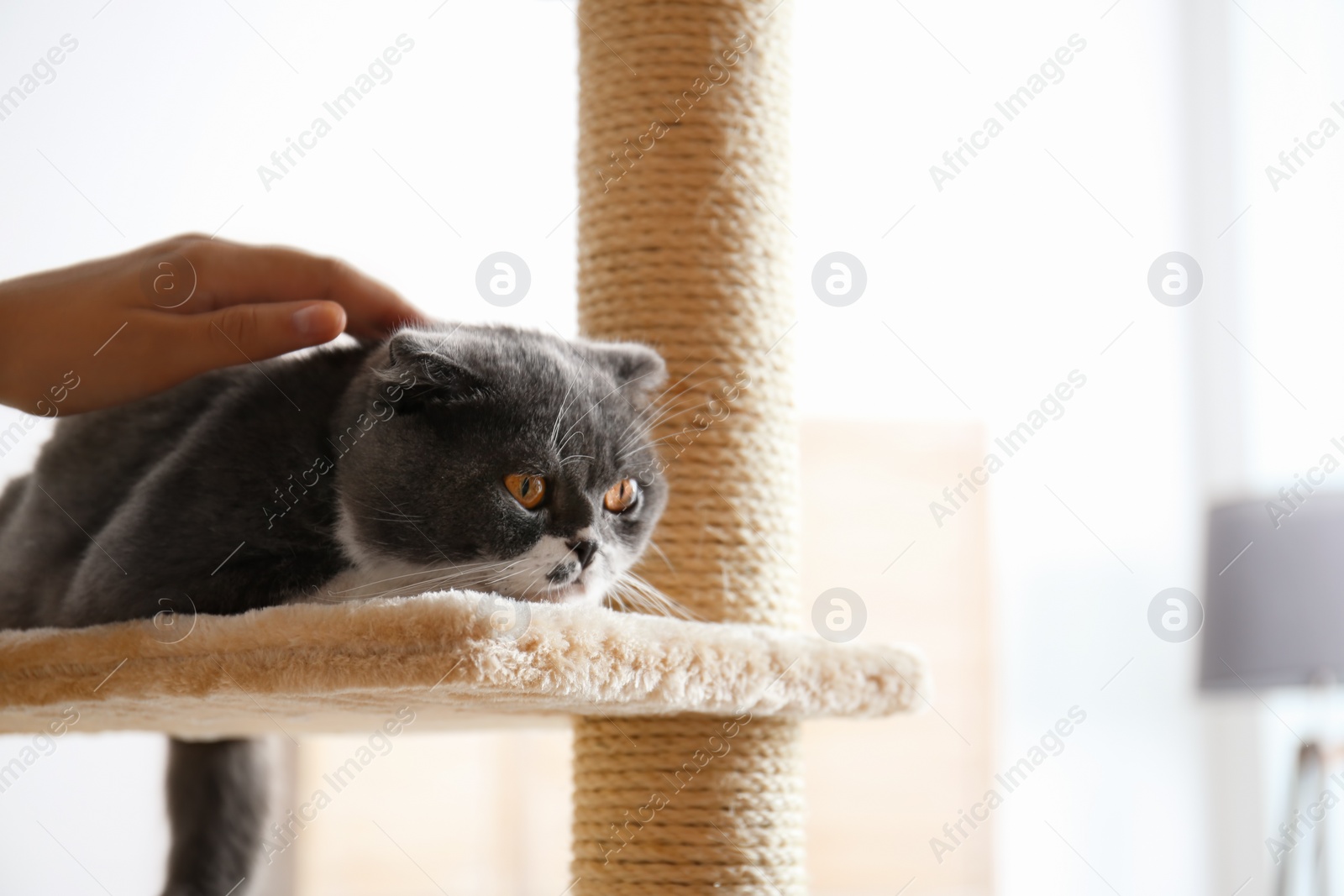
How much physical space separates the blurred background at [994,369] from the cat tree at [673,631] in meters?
0.96

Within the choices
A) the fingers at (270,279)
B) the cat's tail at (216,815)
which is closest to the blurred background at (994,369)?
the cat's tail at (216,815)

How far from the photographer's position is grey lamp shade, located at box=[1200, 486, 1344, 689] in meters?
1.78

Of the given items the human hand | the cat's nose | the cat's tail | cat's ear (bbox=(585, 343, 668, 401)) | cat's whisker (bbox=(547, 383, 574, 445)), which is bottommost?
the cat's tail

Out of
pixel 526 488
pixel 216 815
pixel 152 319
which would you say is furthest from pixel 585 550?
pixel 216 815

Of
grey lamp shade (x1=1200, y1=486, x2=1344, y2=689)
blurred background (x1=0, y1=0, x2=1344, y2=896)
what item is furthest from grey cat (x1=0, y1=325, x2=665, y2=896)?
grey lamp shade (x1=1200, y1=486, x2=1344, y2=689)

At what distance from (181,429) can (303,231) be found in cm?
108

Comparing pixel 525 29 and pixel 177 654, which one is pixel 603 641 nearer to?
pixel 177 654

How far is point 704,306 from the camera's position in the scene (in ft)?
3.99

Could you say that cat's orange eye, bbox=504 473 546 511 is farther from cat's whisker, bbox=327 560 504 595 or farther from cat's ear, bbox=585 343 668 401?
cat's ear, bbox=585 343 668 401

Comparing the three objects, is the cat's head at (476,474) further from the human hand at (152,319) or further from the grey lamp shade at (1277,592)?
the grey lamp shade at (1277,592)

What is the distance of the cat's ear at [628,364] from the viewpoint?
1063mm

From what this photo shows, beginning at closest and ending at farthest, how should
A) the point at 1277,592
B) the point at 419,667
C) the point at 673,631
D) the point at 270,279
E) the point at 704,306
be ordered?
the point at 419,667, the point at 673,631, the point at 270,279, the point at 704,306, the point at 1277,592

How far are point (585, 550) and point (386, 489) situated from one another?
19 centimetres

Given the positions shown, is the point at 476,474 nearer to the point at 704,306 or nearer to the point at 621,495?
the point at 621,495
